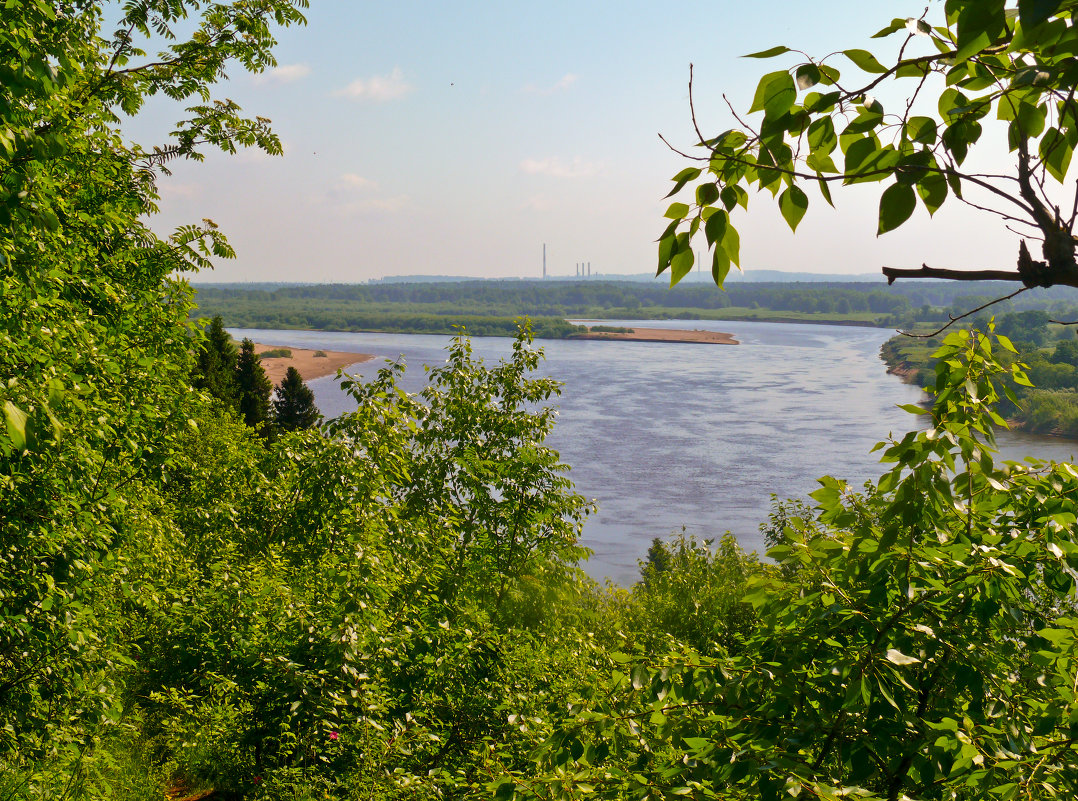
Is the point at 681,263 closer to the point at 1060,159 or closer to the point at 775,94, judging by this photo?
the point at 775,94

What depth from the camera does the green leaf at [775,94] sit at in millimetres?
1131

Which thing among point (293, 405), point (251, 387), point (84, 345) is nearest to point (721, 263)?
point (84, 345)

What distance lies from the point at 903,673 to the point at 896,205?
1809 millimetres

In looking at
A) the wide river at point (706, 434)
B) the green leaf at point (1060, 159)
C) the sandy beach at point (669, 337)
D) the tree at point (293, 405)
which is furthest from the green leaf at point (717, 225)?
the sandy beach at point (669, 337)

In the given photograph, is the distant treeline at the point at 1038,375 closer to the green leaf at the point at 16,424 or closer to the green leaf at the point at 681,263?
the green leaf at the point at 681,263

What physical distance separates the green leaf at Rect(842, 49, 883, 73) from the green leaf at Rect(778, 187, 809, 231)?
0.20 meters

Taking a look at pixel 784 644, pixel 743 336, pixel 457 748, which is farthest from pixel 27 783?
pixel 743 336

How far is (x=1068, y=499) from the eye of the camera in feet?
9.32

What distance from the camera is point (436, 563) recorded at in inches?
321

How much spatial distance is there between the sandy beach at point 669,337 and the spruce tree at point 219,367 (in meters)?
74.7

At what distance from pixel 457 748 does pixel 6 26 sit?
5.44 metres

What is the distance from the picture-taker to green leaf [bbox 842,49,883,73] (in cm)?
116

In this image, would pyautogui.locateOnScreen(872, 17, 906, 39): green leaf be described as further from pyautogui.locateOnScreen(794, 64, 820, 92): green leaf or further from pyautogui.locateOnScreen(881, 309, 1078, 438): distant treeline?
pyautogui.locateOnScreen(881, 309, 1078, 438): distant treeline

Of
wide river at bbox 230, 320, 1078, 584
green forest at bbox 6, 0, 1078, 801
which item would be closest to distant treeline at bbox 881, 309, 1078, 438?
wide river at bbox 230, 320, 1078, 584
